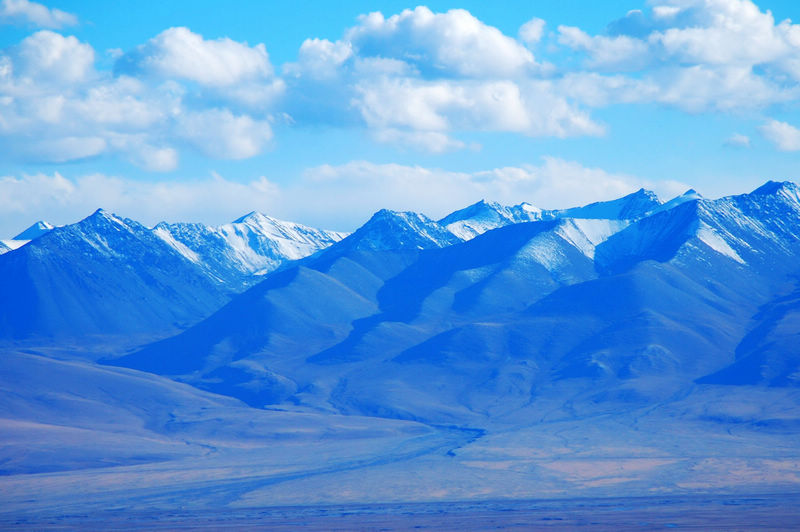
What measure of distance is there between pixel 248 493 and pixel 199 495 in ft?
17.5

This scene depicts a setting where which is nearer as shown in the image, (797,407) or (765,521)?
(765,521)

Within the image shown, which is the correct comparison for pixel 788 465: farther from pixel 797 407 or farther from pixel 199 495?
pixel 199 495

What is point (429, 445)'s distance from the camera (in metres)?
→ 180

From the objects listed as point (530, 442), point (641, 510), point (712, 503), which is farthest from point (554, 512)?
point (530, 442)

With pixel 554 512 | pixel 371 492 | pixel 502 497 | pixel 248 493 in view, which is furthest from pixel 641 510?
pixel 248 493

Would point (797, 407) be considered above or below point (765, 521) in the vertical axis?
above

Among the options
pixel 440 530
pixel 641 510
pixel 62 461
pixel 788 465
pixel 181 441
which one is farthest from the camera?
pixel 181 441

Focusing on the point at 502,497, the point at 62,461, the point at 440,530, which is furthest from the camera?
the point at 62,461

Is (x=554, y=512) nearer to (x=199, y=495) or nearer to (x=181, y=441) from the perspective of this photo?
(x=199, y=495)

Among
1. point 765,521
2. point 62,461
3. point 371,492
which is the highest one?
point 62,461

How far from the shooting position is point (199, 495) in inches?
5512

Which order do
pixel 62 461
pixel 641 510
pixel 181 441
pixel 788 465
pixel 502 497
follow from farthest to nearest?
1. pixel 181 441
2. pixel 62 461
3. pixel 788 465
4. pixel 502 497
5. pixel 641 510

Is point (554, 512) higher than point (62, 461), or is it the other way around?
point (62, 461)

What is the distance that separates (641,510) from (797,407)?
264ft
